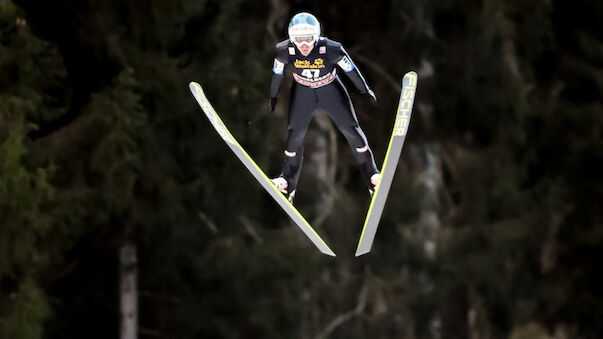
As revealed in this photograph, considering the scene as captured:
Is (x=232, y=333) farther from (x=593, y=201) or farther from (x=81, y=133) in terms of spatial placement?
(x=593, y=201)

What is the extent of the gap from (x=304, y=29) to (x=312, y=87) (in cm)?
41

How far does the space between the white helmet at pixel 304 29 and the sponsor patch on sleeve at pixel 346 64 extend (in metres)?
0.16

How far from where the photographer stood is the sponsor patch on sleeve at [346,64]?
5132 millimetres

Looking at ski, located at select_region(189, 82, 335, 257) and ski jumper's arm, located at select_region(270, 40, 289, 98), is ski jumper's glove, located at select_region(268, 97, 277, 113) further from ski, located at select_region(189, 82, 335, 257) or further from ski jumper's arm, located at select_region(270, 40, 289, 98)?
ski, located at select_region(189, 82, 335, 257)

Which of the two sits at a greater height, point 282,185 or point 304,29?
point 304,29

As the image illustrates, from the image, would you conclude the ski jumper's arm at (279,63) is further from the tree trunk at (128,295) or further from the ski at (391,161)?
the tree trunk at (128,295)

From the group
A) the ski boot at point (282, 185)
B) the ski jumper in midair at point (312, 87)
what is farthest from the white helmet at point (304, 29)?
the ski boot at point (282, 185)

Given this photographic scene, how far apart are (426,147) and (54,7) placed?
28.9 ft

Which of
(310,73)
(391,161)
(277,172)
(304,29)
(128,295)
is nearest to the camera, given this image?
(304,29)

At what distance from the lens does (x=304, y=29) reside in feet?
16.4

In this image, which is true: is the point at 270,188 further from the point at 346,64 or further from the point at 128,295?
the point at 128,295

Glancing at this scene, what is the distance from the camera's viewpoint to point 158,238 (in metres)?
19.0

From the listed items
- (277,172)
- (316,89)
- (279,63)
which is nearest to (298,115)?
(316,89)

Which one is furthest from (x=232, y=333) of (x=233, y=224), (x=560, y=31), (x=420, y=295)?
(x=560, y=31)
